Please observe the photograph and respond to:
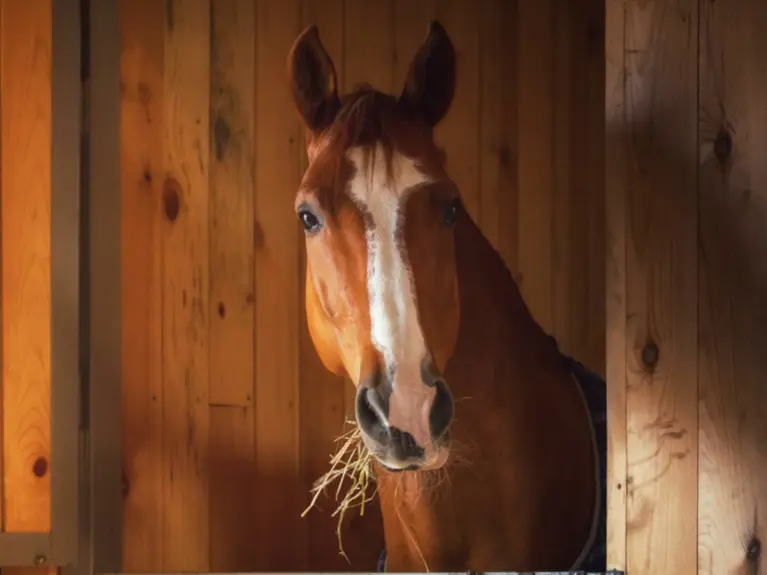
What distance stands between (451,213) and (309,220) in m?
0.24

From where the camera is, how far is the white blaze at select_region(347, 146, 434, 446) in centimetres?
103

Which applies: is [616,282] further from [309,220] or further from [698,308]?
[309,220]

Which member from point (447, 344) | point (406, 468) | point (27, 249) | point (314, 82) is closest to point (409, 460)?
point (406, 468)

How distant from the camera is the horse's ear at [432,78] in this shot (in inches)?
47.0

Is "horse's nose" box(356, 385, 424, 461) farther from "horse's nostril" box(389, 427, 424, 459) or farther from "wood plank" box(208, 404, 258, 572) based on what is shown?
"wood plank" box(208, 404, 258, 572)

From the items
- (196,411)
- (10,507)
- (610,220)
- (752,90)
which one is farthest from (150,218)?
(752,90)

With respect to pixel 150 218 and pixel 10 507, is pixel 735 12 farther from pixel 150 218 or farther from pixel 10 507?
pixel 10 507

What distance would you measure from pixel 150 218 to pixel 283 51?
0.40 metres

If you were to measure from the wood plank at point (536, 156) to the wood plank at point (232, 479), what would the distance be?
579 millimetres

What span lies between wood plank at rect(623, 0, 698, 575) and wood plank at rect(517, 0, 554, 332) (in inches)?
5.9

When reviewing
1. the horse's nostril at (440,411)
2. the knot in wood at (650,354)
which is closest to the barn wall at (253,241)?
→ the knot in wood at (650,354)

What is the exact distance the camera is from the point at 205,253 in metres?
1.25

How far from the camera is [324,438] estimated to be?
124 centimetres

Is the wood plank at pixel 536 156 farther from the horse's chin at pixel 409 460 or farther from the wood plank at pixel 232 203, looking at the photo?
the wood plank at pixel 232 203
